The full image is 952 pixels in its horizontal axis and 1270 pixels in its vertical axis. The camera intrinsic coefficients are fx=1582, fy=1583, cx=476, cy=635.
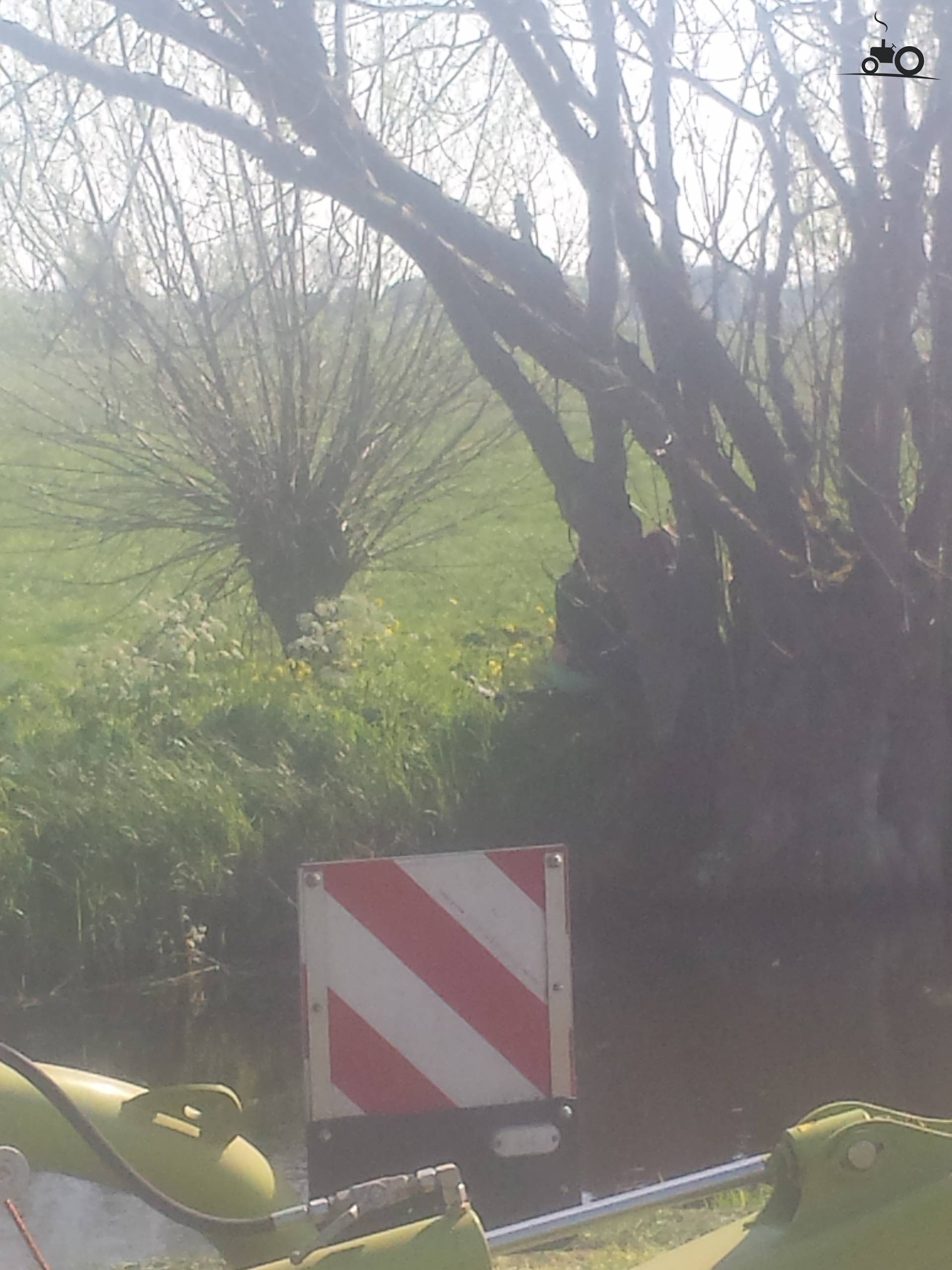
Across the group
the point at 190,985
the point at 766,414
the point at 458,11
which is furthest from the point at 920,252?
the point at 190,985

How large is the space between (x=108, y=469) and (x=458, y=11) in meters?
7.01

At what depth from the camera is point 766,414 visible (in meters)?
9.45

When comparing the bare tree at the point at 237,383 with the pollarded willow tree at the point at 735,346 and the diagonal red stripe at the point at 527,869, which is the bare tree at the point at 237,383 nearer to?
the pollarded willow tree at the point at 735,346

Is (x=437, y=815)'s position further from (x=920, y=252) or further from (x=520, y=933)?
(x=520, y=933)

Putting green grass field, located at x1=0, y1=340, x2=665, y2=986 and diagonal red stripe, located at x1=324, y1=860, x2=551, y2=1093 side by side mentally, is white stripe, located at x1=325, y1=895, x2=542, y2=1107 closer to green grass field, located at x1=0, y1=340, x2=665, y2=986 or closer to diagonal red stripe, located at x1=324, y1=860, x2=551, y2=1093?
diagonal red stripe, located at x1=324, y1=860, x2=551, y2=1093

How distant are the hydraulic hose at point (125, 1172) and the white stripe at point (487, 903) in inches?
61.4

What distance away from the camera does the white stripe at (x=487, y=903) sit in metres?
4.08

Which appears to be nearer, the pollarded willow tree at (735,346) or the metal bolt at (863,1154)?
the metal bolt at (863,1154)

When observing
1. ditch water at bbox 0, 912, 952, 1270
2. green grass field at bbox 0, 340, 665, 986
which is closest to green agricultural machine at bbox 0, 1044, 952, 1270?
ditch water at bbox 0, 912, 952, 1270

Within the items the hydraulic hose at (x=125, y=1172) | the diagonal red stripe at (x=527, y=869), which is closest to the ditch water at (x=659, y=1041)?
the diagonal red stripe at (x=527, y=869)

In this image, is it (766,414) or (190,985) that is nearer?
(190,985)

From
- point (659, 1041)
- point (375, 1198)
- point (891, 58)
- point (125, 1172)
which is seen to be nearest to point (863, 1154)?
point (375, 1198)

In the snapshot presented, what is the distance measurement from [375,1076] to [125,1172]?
5.36 feet

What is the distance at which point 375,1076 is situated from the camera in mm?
4094
